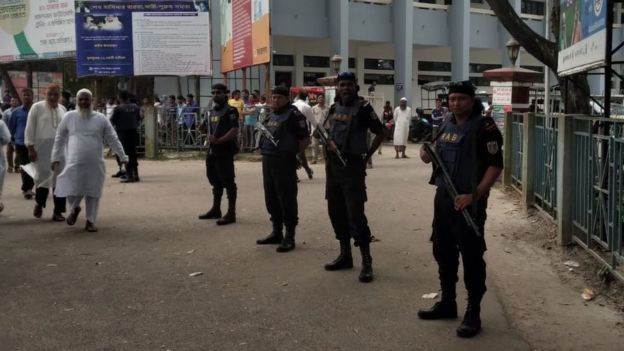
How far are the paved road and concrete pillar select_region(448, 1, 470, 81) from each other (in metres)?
21.0

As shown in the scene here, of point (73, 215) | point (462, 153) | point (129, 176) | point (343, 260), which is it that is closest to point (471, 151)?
point (462, 153)

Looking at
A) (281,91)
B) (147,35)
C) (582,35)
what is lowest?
(281,91)

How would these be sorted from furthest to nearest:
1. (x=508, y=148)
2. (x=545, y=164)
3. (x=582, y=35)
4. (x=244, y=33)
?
(x=244, y=33), (x=508, y=148), (x=545, y=164), (x=582, y=35)

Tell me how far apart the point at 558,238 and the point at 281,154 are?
2.97 meters

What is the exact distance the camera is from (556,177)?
7090 mm

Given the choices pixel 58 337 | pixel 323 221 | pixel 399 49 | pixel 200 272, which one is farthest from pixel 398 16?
pixel 58 337

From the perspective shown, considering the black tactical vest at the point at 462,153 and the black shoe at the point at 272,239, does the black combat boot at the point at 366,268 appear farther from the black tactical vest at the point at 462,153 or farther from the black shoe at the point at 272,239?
the black shoe at the point at 272,239

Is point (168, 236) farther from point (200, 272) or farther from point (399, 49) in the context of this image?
point (399, 49)

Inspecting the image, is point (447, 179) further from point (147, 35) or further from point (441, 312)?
point (147, 35)

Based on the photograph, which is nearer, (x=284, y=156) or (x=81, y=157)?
(x=284, y=156)

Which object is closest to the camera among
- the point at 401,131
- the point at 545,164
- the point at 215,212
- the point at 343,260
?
the point at 343,260

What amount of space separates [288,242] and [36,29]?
21.4 metres

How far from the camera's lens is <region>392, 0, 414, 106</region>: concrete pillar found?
89.0 ft

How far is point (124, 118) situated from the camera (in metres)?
12.6
